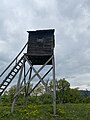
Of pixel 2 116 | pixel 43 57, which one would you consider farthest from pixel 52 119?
pixel 43 57

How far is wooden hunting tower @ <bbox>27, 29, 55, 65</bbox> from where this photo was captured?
830 inches

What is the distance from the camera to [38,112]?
18.6 meters

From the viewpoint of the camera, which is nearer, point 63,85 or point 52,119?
point 52,119

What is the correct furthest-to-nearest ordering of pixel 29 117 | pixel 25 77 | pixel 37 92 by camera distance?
pixel 37 92
pixel 25 77
pixel 29 117

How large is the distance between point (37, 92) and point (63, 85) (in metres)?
8.53

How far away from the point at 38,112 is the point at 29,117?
1652 millimetres

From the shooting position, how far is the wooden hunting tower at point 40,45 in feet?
69.2

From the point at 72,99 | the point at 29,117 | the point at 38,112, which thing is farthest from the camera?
the point at 72,99

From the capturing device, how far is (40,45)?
70.6 feet

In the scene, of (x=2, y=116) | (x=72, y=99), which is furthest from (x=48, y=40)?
(x=72, y=99)

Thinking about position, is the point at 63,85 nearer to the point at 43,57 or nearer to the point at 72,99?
the point at 72,99

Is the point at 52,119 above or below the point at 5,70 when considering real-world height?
below

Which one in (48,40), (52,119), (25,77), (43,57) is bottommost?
(52,119)

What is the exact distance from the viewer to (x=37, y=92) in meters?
71.9
